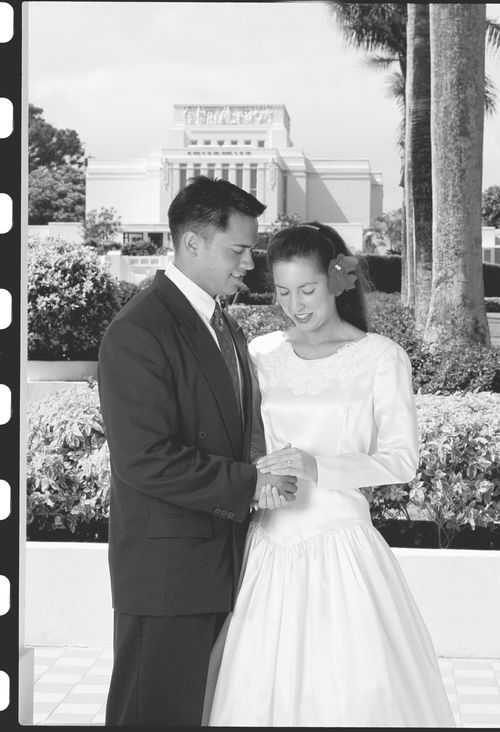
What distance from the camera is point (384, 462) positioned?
2.66 metres

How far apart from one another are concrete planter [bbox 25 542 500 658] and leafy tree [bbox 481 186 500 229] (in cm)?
5466

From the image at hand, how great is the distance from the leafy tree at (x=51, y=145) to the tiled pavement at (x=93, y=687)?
66.9 meters

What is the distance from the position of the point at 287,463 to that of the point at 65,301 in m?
8.90

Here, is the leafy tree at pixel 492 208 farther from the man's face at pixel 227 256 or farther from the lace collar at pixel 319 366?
the man's face at pixel 227 256

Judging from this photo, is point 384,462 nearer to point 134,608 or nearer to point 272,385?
point 272,385

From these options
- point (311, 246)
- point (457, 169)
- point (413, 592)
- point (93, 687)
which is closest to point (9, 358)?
point (311, 246)

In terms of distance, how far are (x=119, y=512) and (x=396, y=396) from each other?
0.78m

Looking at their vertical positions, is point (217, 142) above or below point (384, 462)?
above

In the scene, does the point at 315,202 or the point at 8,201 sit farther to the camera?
the point at 315,202

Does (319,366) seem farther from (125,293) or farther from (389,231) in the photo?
(389,231)

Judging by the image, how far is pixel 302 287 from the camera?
2.80m

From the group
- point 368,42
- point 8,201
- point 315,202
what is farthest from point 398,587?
point 315,202

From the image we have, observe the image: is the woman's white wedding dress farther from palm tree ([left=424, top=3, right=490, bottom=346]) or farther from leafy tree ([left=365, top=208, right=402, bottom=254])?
leafy tree ([left=365, top=208, right=402, bottom=254])

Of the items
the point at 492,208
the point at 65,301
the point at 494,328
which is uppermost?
the point at 492,208
